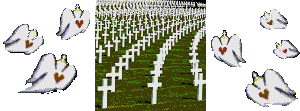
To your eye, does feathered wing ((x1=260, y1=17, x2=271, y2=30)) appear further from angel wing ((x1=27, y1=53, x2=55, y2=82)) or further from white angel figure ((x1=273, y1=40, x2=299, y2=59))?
angel wing ((x1=27, y1=53, x2=55, y2=82))

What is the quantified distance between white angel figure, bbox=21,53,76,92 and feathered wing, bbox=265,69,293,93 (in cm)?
227

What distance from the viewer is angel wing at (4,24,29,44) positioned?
2.87m

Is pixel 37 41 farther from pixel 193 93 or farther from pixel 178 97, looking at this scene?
pixel 193 93

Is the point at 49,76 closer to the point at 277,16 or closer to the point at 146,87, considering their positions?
the point at 277,16

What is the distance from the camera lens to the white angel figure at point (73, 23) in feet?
10.3

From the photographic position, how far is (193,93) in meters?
7.54

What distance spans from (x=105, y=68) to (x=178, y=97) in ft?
11.6

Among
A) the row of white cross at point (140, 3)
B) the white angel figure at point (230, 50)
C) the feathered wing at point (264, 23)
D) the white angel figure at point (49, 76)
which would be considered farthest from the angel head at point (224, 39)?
the row of white cross at point (140, 3)

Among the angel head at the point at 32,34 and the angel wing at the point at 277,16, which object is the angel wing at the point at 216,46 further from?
the angel head at the point at 32,34

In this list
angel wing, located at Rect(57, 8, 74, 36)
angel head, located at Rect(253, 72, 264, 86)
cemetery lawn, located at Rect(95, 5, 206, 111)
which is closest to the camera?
angel wing, located at Rect(57, 8, 74, 36)

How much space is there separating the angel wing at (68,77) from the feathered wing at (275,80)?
2.20m

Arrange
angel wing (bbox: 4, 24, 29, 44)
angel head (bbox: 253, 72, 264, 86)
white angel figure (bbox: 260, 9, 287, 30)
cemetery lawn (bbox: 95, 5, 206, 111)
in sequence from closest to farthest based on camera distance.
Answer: angel wing (bbox: 4, 24, 29, 44) < angel head (bbox: 253, 72, 264, 86) < white angel figure (bbox: 260, 9, 287, 30) < cemetery lawn (bbox: 95, 5, 206, 111)

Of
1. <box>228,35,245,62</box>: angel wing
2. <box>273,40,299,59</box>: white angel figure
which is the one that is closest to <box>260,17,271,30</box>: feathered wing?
<box>273,40,299,59</box>: white angel figure

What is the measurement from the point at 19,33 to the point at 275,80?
287cm
